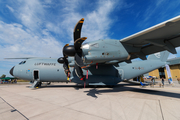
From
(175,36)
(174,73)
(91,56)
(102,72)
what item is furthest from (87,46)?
(174,73)

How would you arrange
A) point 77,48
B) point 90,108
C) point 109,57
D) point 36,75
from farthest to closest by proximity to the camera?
point 36,75 → point 109,57 → point 77,48 → point 90,108

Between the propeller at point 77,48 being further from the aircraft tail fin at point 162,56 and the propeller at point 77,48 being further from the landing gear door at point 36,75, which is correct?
the aircraft tail fin at point 162,56

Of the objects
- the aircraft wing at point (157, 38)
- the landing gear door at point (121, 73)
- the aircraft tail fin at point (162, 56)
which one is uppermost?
the aircraft wing at point (157, 38)

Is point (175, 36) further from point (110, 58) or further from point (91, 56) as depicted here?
point (91, 56)

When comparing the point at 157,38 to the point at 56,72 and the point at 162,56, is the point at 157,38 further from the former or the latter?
the point at 56,72

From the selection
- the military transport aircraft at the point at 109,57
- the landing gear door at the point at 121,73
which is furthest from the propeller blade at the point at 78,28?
the landing gear door at the point at 121,73

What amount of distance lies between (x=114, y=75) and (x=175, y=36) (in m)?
7.41

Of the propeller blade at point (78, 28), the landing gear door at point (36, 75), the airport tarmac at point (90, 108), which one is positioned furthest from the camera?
the landing gear door at point (36, 75)

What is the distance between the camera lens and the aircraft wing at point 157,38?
517cm

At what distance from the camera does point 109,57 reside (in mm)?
7461

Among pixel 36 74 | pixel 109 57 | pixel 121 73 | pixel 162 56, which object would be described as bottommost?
pixel 121 73

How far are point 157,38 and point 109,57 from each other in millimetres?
3764

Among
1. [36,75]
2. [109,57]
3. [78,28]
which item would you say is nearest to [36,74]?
[36,75]

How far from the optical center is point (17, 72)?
39.0 feet
